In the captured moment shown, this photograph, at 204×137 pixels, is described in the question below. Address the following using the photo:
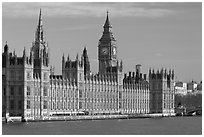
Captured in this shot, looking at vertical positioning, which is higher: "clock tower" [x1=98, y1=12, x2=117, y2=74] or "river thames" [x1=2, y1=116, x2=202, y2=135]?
"clock tower" [x1=98, y1=12, x2=117, y2=74]

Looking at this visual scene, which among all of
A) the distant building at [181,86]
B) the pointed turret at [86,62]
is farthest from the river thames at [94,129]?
the distant building at [181,86]

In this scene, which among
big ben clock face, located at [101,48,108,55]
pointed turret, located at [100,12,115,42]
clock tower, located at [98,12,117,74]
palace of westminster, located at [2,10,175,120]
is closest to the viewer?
palace of westminster, located at [2,10,175,120]

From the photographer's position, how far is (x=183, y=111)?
119 metres

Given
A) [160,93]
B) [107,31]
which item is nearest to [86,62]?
[107,31]

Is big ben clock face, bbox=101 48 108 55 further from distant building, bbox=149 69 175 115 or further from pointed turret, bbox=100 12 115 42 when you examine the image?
distant building, bbox=149 69 175 115

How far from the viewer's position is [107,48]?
108m

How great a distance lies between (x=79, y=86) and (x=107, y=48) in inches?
779

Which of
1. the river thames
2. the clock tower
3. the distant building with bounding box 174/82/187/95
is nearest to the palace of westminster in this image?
the clock tower

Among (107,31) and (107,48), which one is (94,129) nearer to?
(107,48)

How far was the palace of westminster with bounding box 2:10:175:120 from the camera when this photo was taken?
249 feet

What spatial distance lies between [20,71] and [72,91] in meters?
12.2

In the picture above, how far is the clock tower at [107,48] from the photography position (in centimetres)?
10678

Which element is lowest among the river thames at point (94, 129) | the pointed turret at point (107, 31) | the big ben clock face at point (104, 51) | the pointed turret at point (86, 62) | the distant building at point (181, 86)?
the river thames at point (94, 129)

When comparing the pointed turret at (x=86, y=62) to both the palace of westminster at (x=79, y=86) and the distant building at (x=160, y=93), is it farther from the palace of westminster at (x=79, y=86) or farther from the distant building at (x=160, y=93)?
the distant building at (x=160, y=93)
